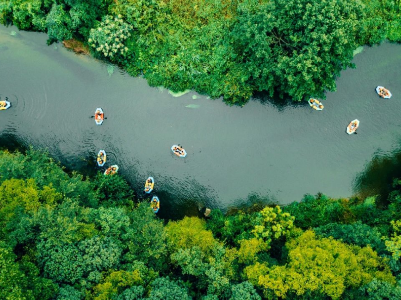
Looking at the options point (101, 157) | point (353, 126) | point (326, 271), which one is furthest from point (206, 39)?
point (326, 271)

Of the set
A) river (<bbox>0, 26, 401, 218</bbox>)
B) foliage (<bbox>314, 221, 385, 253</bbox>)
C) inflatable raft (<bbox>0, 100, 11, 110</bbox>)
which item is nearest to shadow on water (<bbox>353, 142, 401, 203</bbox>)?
river (<bbox>0, 26, 401, 218</bbox>)

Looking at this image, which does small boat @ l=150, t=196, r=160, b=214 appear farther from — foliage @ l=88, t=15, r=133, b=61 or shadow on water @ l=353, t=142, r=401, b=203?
shadow on water @ l=353, t=142, r=401, b=203

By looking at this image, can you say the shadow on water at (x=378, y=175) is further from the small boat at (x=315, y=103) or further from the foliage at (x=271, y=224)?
the foliage at (x=271, y=224)

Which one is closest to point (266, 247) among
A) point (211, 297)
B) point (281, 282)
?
point (281, 282)

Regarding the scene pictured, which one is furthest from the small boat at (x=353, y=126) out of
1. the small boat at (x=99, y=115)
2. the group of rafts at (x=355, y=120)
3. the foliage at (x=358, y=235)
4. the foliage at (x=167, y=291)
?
the small boat at (x=99, y=115)

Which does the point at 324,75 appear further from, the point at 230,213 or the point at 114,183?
the point at 114,183

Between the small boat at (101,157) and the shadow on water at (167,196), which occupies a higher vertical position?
the small boat at (101,157)
